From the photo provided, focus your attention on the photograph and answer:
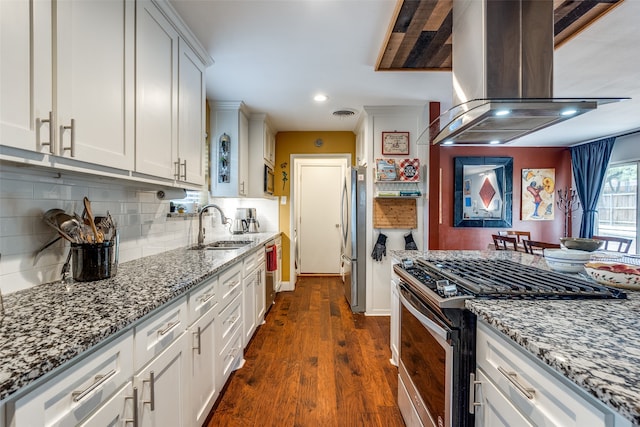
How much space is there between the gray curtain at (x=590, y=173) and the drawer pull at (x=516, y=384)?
5.87 meters

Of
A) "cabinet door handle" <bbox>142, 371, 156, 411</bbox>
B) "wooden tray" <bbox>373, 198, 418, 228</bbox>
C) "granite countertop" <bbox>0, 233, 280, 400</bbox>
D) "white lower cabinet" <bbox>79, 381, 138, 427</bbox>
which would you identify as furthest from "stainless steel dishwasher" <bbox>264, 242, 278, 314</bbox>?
"white lower cabinet" <bbox>79, 381, 138, 427</bbox>

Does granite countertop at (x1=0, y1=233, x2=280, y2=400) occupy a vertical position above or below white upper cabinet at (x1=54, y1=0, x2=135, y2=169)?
below

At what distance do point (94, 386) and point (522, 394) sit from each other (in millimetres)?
1149

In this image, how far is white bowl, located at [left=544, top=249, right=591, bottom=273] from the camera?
138 centimetres

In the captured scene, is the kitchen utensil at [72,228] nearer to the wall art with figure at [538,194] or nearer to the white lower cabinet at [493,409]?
the white lower cabinet at [493,409]

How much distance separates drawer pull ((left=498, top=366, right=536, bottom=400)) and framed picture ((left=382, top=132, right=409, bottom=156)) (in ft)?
9.21

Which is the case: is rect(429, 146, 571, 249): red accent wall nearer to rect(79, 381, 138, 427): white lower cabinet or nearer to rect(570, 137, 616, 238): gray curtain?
rect(570, 137, 616, 238): gray curtain

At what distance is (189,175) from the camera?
1.93m

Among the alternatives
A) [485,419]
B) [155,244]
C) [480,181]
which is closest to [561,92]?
[480,181]

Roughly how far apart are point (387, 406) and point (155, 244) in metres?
1.89

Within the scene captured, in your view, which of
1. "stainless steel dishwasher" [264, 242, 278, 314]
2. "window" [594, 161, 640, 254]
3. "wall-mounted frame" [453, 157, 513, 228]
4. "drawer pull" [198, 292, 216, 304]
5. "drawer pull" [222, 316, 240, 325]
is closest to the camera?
"drawer pull" [198, 292, 216, 304]

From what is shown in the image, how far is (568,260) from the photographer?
1415 millimetres

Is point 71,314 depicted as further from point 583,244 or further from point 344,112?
point 344,112

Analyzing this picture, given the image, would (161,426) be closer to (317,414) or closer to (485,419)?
(317,414)
